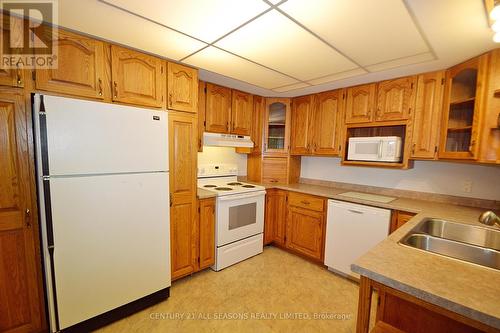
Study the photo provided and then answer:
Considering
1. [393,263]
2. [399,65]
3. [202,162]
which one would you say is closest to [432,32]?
[399,65]

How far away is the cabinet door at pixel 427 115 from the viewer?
2057 mm

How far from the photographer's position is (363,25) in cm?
134

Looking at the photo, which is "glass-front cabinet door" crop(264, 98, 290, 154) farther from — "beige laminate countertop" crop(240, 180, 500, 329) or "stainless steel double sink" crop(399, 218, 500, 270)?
"beige laminate countertop" crop(240, 180, 500, 329)

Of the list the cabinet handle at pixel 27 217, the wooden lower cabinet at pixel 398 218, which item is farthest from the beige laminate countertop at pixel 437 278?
the cabinet handle at pixel 27 217

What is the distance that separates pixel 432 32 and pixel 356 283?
2.34 meters

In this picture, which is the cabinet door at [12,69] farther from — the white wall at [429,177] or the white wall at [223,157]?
the white wall at [429,177]

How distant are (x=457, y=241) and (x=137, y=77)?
101 inches

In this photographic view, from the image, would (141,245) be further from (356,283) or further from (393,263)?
(356,283)

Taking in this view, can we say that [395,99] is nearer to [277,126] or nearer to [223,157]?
[277,126]

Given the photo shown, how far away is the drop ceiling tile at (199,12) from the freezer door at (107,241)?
112 centimetres

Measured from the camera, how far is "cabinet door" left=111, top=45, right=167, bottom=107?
67.7 inches

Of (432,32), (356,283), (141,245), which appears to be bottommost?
(356,283)

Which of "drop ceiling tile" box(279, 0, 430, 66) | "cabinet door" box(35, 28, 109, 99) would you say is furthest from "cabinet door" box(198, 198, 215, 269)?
"drop ceiling tile" box(279, 0, 430, 66)

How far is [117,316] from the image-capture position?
1.74 metres
